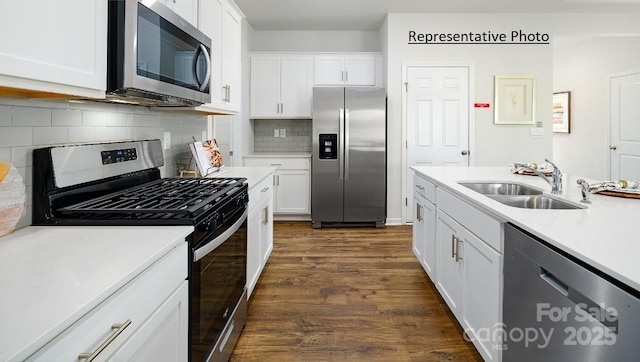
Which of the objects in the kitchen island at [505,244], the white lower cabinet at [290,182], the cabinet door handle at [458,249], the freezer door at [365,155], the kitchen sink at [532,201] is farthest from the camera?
the white lower cabinet at [290,182]

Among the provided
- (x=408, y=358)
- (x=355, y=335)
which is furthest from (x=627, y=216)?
(x=355, y=335)

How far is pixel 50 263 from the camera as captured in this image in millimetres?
937

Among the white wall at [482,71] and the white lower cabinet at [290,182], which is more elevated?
the white wall at [482,71]

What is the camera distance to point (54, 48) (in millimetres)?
1070

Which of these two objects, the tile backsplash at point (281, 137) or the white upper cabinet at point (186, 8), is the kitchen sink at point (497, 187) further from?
the tile backsplash at point (281, 137)

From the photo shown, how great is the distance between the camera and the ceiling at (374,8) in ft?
14.4

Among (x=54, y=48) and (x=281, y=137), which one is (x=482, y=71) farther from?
(x=54, y=48)

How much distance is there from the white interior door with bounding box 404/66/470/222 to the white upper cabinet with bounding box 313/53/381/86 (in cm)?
54

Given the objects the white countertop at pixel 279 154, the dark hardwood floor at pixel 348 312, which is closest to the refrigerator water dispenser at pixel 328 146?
the white countertop at pixel 279 154

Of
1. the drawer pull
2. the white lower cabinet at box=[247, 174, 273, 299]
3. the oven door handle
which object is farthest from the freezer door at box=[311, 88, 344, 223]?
the drawer pull

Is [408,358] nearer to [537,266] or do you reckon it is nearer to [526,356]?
[526,356]

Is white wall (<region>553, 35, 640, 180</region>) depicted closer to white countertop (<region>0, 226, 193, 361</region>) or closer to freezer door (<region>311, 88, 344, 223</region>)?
freezer door (<region>311, 88, 344, 223</region>)

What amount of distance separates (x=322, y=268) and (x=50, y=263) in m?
2.59

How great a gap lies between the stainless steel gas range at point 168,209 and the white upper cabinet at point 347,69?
3.40m
